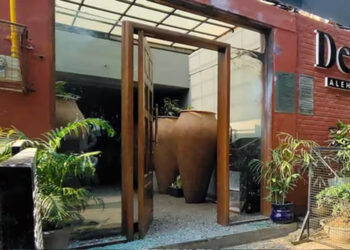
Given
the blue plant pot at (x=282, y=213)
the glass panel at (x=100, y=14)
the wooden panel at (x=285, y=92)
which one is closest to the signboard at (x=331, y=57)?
the wooden panel at (x=285, y=92)

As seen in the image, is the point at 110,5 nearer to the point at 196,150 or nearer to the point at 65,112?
the point at 65,112

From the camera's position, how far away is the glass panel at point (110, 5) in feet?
10.9

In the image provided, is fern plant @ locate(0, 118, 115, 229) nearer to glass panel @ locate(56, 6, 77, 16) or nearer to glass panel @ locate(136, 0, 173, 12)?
glass panel @ locate(56, 6, 77, 16)

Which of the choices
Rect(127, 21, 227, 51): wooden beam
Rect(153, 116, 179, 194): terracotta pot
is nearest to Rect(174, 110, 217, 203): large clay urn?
Rect(153, 116, 179, 194): terracotta pot

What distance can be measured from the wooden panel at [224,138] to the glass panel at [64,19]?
156 cm

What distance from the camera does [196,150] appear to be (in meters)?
4.29

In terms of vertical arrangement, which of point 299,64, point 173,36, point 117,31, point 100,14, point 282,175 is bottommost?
point 282,175

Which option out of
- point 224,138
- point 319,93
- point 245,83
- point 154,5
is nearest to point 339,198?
point 224,138

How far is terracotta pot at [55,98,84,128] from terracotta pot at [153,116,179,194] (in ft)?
6.39

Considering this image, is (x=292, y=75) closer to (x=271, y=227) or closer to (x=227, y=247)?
(x=271, y=227)

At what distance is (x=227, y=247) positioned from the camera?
3002mm

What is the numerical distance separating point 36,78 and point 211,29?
7.47 feet

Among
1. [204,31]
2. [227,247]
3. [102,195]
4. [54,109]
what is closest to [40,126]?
[54,109]

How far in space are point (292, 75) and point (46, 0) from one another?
9.42 ft
